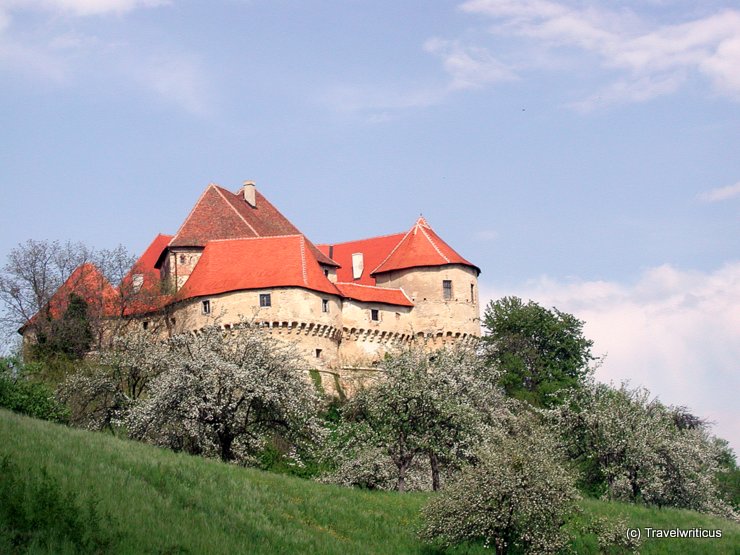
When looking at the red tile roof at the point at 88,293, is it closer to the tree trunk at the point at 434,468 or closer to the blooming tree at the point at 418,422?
the blooming tree at the point at 418,422

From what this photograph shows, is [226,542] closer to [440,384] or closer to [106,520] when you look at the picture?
[106,520]

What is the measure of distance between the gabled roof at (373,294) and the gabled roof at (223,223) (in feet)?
6.05

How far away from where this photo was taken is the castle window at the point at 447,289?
69.1m

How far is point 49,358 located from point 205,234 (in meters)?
12.9

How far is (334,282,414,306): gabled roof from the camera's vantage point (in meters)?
66.2

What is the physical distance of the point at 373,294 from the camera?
67.4m

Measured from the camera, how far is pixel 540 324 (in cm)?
6969

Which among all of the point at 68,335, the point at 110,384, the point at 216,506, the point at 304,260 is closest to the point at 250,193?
the point at 304,260

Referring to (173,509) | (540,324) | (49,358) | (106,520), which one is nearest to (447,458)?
(173,509)

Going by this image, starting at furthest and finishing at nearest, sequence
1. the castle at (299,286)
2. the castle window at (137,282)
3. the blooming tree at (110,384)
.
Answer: the castle window at (137,282) < the castle at (299,286) < the blooming tree at (110,384)

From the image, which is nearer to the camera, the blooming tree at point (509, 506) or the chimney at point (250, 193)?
the blooming tree at point (509, 506)

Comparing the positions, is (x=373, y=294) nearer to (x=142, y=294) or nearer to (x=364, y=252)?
(x=364, y=252)

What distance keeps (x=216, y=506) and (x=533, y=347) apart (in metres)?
43.2

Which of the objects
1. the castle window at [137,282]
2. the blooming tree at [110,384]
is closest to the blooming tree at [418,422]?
the blooming tree at [110,384]
